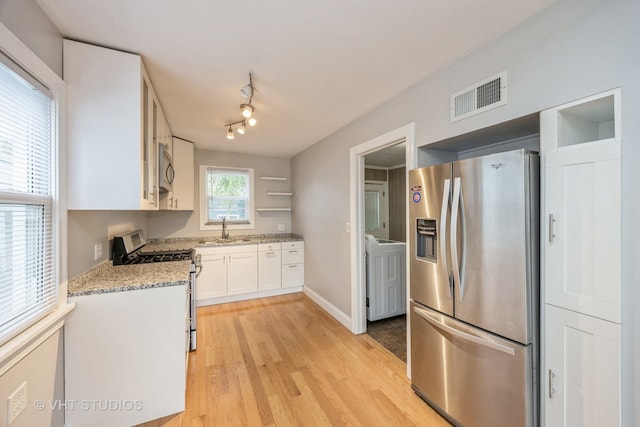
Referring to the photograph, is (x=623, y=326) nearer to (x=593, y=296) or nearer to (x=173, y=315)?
(x=593, y=296)

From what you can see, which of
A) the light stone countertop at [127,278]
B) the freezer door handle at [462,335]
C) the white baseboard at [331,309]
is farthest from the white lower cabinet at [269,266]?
the freezer door handle at [462,335]

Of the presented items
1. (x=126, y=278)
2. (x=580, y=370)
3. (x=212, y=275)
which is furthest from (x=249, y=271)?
(x=580, y=370)

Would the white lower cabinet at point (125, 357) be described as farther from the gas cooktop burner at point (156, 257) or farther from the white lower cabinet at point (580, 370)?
the white lower cabinet at point (580, 370)

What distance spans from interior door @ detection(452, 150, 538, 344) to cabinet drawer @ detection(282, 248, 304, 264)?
3065mm

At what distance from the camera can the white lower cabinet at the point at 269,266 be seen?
4.16 m

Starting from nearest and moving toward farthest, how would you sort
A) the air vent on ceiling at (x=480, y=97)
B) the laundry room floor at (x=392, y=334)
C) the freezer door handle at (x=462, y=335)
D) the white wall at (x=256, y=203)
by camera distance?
the freezer door handle at (x=462, y=335), the air vent on ceiling at (x=480, y=97), the laundry room floor at (x=392, y=334), the white wall at (x=256, y=203)

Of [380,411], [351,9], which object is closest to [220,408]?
[380,411]

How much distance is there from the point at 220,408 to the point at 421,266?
1785 millimetres

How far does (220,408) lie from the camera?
183 cm

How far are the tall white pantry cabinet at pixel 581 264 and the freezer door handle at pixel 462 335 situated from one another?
0.18 m

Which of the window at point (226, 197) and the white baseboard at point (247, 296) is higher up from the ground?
the window at point (226, 197)

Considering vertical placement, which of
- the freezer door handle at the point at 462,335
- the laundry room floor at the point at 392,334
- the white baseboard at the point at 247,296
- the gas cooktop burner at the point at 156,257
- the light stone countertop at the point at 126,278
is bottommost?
the laundry room floor at the point at 392,334

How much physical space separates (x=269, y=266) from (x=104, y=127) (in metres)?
3.03

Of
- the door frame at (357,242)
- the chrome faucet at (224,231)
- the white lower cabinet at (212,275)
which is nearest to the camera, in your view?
the door frame at (357,242)
